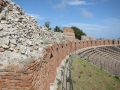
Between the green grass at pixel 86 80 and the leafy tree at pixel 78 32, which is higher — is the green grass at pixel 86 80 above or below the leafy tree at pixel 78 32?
below

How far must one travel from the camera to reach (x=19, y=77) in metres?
2.85

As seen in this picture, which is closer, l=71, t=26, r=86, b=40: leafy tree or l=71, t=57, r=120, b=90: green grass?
l=71, t=57, r=120, b=90: green grass

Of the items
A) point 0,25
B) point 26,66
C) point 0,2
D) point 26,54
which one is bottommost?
point 26,66

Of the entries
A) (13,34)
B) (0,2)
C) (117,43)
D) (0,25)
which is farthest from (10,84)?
(117,43)

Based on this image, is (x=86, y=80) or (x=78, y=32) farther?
(x=78, y=32)

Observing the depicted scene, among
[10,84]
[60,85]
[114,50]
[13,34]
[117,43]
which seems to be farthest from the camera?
[117,43]

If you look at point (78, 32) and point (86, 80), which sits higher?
point (78, 32)

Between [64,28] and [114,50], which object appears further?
[114,50]

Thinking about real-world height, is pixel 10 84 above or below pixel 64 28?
below

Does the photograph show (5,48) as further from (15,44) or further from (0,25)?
(0,25)

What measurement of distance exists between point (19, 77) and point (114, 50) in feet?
82.6

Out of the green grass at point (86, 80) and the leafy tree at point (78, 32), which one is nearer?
the green grass at point (86, 80)

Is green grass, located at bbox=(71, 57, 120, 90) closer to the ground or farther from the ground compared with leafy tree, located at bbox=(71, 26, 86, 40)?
closer to the ground

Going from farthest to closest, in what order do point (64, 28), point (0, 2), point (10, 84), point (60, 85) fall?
1. point (64, 28)
2. point (60, 85)
3. point (0, 2)
4. point (10, 84)
